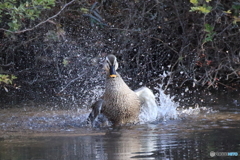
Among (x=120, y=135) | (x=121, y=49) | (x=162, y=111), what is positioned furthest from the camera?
(x=121, y=49)

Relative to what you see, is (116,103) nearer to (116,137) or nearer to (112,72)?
(112,72)

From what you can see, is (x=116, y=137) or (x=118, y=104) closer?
(x=116, y=137)

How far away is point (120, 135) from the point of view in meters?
5.82

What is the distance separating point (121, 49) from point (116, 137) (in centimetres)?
431

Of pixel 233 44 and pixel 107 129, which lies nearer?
pixel 107 129

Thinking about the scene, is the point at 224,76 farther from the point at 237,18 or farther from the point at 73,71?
the point at 73,71

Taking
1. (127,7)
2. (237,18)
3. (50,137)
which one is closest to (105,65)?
(50,137)

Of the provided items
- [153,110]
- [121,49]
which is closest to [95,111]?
[153,110]

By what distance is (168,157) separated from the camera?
14.5ft

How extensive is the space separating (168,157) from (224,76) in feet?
18.6

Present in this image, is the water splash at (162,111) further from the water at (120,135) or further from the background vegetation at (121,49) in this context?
the background vegetation at (121,49)

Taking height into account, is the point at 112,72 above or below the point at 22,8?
below

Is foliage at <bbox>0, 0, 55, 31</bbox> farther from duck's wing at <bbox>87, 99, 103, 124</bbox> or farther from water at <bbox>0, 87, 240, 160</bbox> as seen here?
duck's wing at <bbox>87, 99, 103, 124</bbox>

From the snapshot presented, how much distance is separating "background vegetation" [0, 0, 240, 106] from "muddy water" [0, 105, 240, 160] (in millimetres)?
1785
